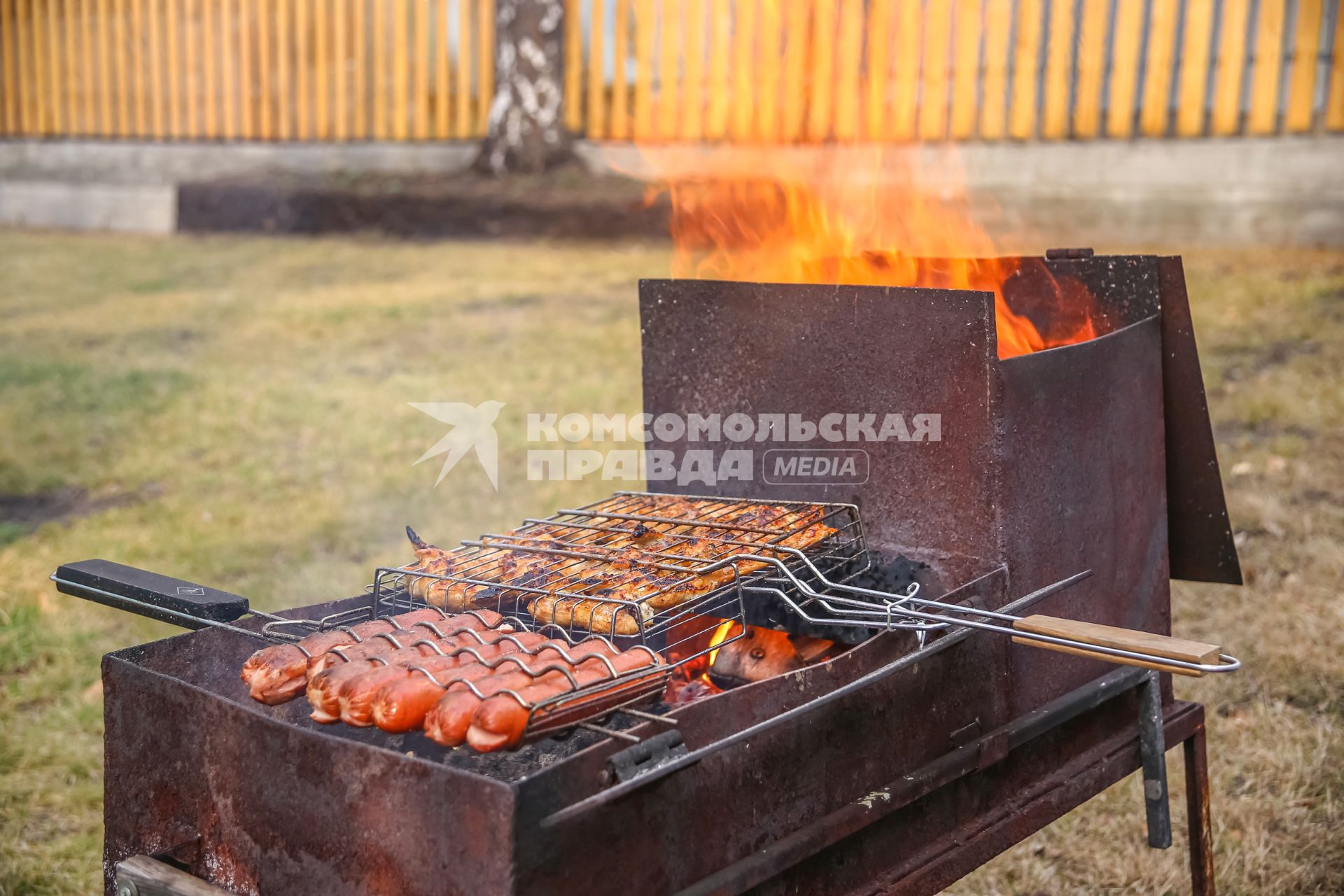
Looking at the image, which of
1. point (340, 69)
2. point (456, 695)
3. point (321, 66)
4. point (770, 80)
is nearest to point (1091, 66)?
point (770, 80)

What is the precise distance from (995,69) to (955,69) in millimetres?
327

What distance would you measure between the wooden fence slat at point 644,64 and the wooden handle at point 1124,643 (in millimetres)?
9356

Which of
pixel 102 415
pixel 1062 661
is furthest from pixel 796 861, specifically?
pixel 102 415

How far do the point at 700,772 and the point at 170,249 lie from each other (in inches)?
487

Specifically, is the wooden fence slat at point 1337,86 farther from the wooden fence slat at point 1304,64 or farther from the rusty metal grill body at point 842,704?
the rusty metal grill body at point 842,704

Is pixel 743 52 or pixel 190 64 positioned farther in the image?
pixel 190 64

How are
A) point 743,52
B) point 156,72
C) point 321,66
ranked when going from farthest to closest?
point 156,72 → point 321,66 → point 743,52

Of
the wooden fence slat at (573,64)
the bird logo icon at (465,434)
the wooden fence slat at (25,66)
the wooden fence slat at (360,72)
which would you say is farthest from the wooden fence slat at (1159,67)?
the wooden fence slat at (25,66)

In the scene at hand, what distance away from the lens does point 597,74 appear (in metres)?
11.5

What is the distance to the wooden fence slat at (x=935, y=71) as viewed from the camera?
9.77 meters

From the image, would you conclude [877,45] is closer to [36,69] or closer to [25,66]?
[36,69]

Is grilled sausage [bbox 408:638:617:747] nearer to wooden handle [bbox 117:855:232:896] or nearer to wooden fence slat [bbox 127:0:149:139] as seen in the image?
wooden handle [bbox 117:855:232:896]

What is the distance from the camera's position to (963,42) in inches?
384

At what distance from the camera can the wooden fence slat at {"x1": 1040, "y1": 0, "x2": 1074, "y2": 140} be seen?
373 inches
